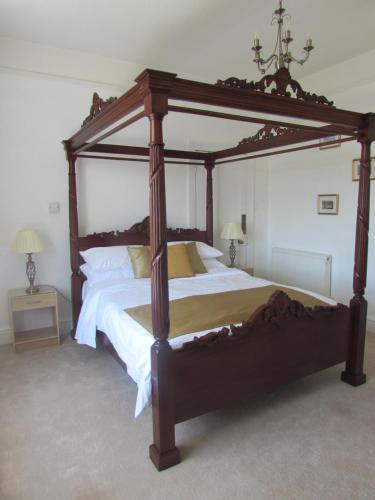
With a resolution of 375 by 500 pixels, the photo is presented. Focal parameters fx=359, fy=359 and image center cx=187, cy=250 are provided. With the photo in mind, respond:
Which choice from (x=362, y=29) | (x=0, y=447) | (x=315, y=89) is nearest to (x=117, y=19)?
(x=362, y=29)

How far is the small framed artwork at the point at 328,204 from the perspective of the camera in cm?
421

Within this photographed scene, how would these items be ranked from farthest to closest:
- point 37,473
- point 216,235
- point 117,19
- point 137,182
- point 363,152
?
point 216,235, point 137,182, point 117,19, point 363,152, point 37,473

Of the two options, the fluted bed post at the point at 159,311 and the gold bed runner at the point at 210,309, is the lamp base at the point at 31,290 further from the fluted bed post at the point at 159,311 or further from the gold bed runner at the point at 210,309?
the fluted bed post at the point at 159,311

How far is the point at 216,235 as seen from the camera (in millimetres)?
4828

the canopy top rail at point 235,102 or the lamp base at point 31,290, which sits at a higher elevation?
the canopy top rail at point 235,102

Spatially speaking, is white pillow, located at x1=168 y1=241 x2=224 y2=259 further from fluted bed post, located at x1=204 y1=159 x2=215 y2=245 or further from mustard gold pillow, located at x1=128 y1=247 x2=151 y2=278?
mustard gold pillow, located at x1=128 y1=247 x2=151 y2=278

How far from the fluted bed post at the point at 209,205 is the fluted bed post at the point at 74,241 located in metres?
1.60

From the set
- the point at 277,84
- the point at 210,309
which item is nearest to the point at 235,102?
the point at 277,84

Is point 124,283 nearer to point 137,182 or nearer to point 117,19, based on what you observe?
point 137,182

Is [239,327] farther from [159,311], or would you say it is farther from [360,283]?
[360,283]

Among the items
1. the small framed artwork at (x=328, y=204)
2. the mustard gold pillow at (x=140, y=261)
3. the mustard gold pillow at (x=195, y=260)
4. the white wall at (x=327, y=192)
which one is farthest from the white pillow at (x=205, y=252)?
the small framed artwork at (x=328, y=204)

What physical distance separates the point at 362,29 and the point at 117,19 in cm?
215

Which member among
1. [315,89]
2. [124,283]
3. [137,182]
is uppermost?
[315,89]

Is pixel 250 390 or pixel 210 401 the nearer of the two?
pixel 210 401
